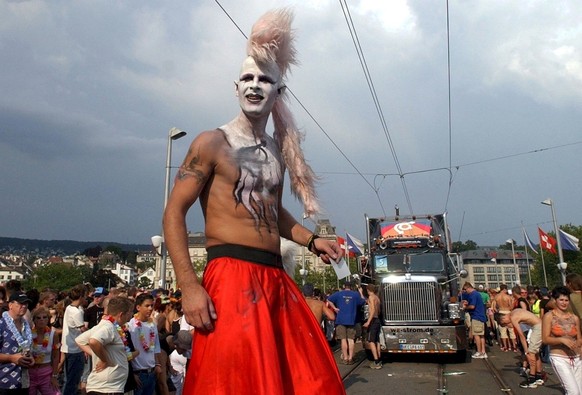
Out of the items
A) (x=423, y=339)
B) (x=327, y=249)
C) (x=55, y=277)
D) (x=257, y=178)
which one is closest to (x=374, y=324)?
(x=423, y=339)

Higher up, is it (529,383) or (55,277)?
(55,277)

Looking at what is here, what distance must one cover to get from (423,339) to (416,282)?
1.34 meters

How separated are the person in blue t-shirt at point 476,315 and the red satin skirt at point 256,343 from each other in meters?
11.4

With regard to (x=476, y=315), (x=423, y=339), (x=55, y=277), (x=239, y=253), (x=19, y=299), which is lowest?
(x=423, y=339)

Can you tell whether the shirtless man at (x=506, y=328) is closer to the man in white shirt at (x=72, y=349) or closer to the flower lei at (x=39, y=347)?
the man in white shirt at (x=72, y=349)

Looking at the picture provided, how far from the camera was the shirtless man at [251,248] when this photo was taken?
1811mm

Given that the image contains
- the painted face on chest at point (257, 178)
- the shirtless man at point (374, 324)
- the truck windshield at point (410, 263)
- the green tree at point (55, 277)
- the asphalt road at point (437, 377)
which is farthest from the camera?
the green tree at point (55, 277)

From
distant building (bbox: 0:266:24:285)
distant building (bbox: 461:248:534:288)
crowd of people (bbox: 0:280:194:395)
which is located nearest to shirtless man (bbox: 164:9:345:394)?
crowd of people (bbox: 0:280:194:395)

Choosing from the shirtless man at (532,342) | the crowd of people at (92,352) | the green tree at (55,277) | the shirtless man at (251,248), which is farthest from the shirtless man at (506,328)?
the green tree at (55,277)

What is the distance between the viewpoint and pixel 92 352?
5160 mm

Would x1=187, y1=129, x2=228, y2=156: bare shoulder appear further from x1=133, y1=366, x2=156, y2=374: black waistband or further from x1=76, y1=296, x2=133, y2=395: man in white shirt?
x1=133, y1=366, x2=156, y2=374: black waistband

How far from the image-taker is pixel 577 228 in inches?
2569

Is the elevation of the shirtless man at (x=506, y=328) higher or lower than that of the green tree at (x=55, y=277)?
lower

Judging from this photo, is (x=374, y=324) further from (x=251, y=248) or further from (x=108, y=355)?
(x=251, y=248)
